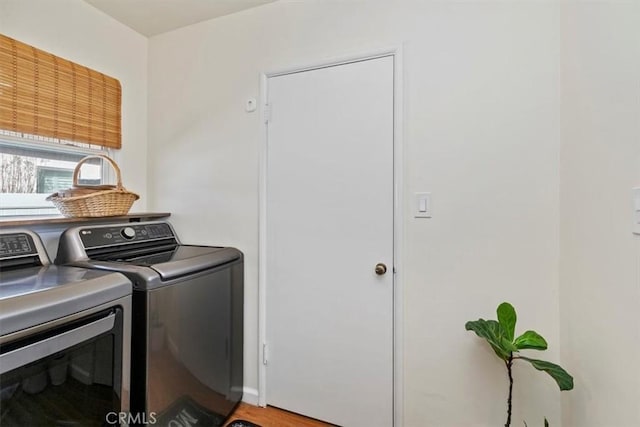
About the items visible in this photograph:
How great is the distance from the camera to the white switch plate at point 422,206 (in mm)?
1604

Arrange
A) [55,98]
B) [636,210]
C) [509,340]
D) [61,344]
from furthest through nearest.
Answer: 1. [55,98]
2. [509,340]
3. [61,344]
4. [636,210]

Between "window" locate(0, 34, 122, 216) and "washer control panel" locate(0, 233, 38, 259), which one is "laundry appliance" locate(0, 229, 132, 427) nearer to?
"washer control panel" locate(0, 233, 38, 259)

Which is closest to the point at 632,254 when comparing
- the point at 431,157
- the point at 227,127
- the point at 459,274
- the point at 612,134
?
the point at 612,134

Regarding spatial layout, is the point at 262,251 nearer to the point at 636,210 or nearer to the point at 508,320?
the point at 508,320

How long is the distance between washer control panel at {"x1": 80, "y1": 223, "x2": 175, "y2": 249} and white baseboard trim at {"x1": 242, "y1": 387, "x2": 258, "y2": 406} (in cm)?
109

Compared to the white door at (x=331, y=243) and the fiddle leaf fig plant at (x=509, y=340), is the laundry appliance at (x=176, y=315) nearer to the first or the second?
the white door at (x=331, y=243)

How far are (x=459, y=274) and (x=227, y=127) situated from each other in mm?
1622

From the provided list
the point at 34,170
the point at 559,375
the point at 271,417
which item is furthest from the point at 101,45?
the point at 559,375

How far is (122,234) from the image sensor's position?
1786 mm

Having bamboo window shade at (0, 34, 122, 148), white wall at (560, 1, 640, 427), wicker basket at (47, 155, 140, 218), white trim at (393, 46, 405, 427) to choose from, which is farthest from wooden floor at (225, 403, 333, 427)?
bamboo window shade at (0, 34, 122, 148)

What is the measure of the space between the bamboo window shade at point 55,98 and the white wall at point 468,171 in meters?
1.08

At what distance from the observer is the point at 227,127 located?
2076 mm

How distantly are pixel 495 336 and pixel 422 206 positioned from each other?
2.13 ft

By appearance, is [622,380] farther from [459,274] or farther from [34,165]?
[34,165]
